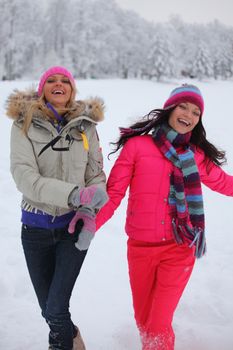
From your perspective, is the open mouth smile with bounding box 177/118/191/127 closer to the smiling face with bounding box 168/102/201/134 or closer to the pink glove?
the smiling face with bounding box 168/102/201/134

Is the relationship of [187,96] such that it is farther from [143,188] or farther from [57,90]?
[57,90]

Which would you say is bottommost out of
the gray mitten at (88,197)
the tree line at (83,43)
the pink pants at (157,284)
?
the pink pants at (157,284)

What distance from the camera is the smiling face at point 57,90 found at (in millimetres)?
2443

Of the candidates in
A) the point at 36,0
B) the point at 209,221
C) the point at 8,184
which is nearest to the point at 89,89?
the point at 8,184

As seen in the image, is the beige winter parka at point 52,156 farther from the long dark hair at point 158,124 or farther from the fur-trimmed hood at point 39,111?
the long dark hair at point 158,124

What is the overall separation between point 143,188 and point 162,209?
0.69 feet

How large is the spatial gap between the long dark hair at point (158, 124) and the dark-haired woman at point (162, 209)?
1cm

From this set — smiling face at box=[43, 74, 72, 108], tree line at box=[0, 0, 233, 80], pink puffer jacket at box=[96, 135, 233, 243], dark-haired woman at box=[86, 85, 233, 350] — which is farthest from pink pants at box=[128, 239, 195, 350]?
tree line at box=[0, 0, 233, 80]

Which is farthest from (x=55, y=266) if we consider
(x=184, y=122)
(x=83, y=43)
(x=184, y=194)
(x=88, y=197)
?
(x=83, y=43)

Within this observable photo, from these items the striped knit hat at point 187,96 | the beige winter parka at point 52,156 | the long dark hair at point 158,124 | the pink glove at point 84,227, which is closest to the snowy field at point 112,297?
the long dark hair at point 158,124

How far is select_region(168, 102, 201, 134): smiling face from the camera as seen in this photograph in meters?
2.57

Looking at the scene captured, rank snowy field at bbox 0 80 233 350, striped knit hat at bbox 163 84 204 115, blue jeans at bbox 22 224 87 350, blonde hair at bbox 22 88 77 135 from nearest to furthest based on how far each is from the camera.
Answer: blonde hair at bbox 22 88 77 135 → blue jeans at bbox 22 224 87 350 → striped knit hat at bbox 163 84 204 115 → snowy field at bbox 0 80 233 350

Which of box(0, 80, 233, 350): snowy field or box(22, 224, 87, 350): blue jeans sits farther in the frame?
box(0, 80, 233, 350): snowy field

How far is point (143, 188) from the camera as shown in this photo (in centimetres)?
261
